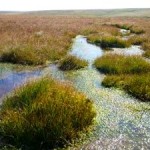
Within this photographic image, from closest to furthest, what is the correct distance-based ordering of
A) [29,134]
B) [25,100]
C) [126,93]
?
[29,134] → [25,100] → [126,93]

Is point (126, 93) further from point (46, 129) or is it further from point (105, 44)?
point (105, 44)

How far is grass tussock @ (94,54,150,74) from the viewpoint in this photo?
15398 mm

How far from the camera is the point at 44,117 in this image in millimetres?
7910

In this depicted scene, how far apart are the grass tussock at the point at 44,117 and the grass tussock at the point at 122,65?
6.27 meters

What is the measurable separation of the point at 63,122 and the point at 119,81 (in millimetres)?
5770

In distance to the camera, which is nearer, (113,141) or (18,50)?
(113,141)

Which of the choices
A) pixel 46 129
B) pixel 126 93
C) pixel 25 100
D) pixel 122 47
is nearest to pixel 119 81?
pixel 126 93

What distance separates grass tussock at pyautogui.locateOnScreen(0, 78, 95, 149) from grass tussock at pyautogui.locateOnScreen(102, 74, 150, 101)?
296 centimetres

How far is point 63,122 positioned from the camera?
310 inches

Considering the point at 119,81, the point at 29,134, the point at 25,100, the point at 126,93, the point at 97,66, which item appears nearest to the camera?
the point at 29,134

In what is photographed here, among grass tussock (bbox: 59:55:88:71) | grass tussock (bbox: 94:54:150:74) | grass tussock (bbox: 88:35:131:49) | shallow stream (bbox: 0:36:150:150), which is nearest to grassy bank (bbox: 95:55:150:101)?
grass tussock (bbox: 94:54:150:74)

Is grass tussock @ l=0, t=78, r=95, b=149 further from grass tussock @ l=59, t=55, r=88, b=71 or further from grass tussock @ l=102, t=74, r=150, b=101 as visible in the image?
grass tussock @ l=59, t=55, r=88, b=71

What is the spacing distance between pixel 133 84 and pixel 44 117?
5372mm

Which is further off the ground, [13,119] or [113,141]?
[13,119]
